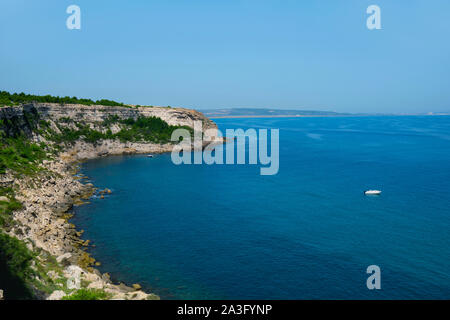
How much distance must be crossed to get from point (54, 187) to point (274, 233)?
38490mm

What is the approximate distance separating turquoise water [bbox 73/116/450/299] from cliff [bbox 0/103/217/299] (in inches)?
141

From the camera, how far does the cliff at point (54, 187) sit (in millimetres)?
26373

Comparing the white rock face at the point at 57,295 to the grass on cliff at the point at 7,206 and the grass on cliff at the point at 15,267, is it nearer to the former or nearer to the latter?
the grass on cliff at the point at 15,267

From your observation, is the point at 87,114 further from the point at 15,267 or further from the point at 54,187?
the point at 15,267

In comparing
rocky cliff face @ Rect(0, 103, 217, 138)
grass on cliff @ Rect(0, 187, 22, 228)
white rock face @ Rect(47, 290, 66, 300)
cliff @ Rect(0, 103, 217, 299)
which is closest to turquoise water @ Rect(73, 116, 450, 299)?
cliff @ Rect(0, 103, 217, 299)

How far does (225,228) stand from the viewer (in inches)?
1708

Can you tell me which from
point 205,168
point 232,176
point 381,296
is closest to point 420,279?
point 381,296

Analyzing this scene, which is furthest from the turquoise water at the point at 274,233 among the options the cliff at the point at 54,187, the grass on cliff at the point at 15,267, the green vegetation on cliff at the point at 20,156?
the green vegetation on cliff at the point at 20,156

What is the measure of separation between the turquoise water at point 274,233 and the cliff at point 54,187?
11.8 feet

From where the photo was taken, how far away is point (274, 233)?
4134 centimetres

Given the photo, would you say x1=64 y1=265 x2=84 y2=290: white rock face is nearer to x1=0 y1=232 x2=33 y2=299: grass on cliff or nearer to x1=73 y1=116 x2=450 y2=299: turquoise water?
x1=0 y1=232 x2=33 y2=299: grass on cliff
